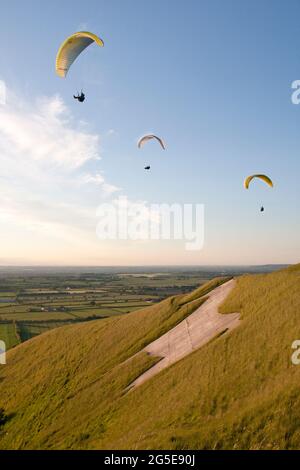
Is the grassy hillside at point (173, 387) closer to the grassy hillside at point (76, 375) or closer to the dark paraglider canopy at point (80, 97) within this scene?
the grassy hillside at point (76, 375)

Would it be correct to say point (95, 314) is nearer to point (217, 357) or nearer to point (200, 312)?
point (200, 312)

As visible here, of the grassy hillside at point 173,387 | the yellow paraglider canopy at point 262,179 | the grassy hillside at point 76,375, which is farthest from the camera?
the yellow paraglider canopy at point 262,179

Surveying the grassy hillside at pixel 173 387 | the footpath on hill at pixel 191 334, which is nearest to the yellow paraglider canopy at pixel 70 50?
the footpath on hill at pixel 191 334

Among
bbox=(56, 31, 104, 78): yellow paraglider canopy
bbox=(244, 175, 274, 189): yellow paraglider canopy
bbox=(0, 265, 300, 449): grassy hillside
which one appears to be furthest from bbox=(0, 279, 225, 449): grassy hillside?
bbox=(56, 31, 104, 78): yellow paraglider canopy

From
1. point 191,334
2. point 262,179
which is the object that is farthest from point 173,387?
point 262,179

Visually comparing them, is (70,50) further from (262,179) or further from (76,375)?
(76,375)
